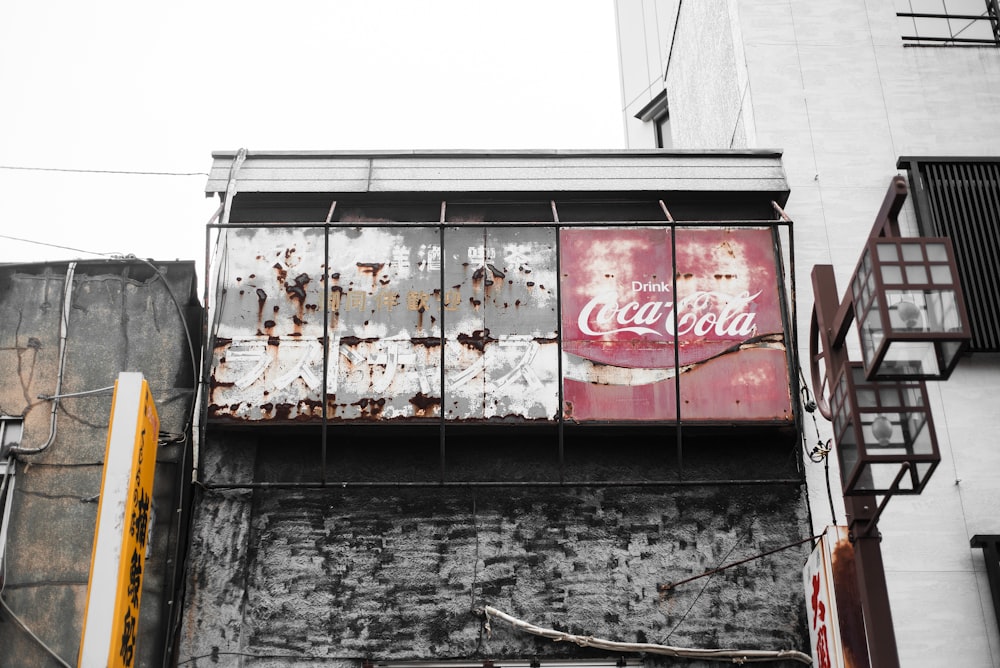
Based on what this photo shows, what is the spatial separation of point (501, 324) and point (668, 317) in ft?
6.75

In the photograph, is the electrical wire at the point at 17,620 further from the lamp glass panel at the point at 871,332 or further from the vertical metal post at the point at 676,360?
the lamp glass panel at the point at 871,332

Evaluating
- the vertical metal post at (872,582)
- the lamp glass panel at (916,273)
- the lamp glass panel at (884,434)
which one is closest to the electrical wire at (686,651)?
the vertical metal post at (872,582)

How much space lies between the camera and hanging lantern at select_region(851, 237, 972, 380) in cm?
778

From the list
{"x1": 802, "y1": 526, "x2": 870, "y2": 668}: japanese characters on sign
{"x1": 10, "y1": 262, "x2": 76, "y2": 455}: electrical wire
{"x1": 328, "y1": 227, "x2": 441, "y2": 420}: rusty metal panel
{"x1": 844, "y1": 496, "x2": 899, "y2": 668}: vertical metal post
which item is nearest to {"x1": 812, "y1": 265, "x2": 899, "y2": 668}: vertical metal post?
{"x1": 844, "y1": 496, "x2": 899, "y2": 668}: vertical metal post

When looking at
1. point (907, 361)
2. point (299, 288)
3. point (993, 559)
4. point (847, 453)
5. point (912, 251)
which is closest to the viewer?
point (907, 361)

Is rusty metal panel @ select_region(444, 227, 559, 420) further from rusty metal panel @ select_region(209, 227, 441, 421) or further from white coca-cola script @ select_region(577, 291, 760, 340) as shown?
white coca-cola script @ select_region(577, 291, 760, 340)

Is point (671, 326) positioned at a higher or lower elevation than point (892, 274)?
higher

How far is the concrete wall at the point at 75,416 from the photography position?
1150cm

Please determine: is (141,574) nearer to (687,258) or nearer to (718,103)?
(687,258)

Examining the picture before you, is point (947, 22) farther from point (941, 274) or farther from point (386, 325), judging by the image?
point (386, 325)

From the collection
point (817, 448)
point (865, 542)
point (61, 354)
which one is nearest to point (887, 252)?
point (865, 542)

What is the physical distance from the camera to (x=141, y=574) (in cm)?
1104

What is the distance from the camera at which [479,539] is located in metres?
12.3

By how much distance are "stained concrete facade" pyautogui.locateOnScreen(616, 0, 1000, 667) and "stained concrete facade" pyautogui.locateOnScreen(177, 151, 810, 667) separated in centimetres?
116
